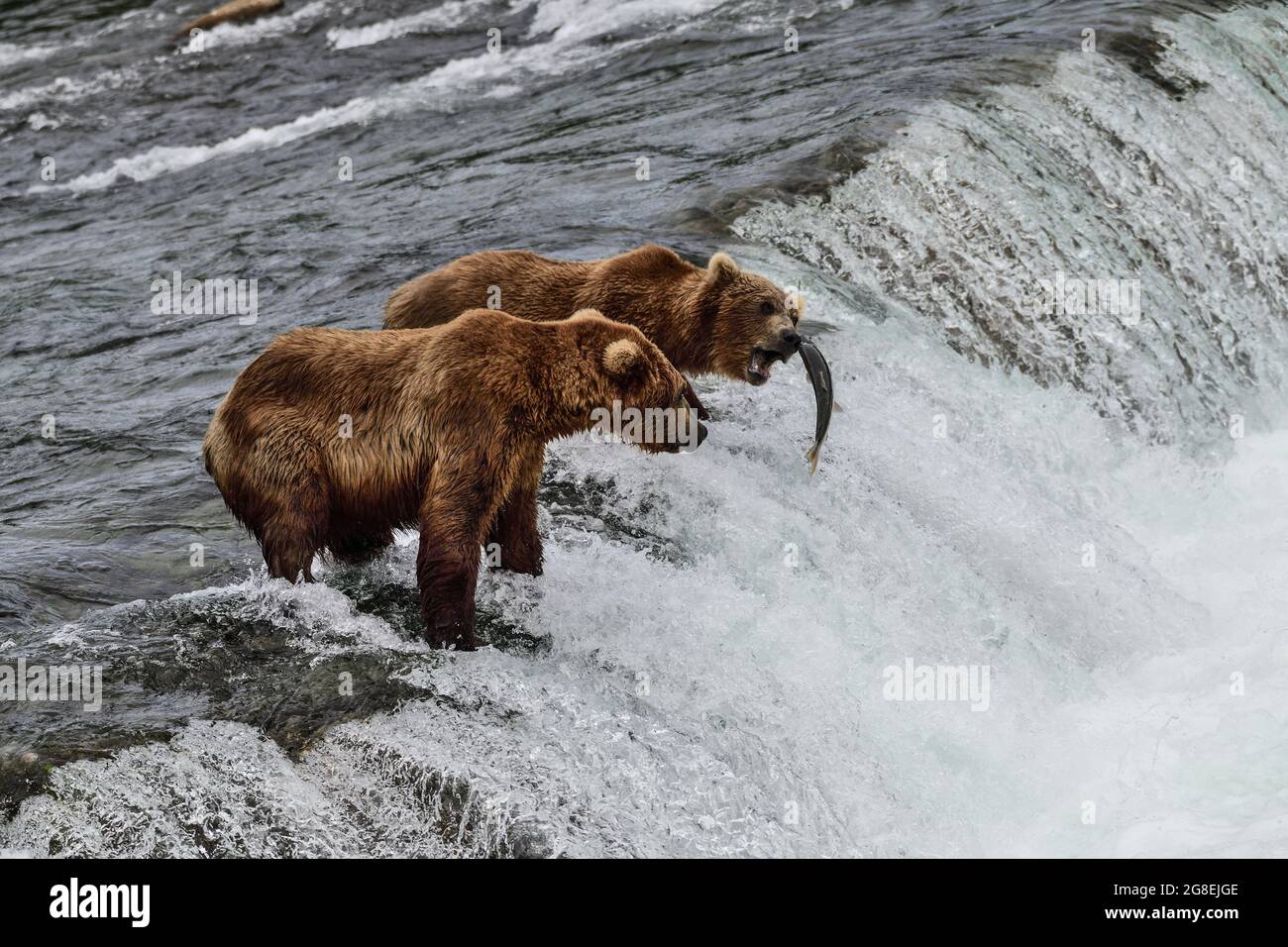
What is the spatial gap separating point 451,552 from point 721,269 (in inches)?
102

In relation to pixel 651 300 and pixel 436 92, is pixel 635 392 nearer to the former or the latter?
pixel 651 300

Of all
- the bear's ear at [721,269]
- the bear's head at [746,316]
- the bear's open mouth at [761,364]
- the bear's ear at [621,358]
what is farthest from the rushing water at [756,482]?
the bear's ear at [621,358]

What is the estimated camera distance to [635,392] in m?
6.12

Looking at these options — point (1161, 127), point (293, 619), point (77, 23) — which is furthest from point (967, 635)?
point (77, 23)

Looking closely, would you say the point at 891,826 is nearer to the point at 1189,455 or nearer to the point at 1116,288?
the point at 1189,455

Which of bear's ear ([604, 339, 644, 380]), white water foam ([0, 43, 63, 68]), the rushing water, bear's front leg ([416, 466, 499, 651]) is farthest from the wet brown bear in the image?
white water foam ([0, 43, 63, 68])

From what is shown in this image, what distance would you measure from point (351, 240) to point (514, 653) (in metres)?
6.06

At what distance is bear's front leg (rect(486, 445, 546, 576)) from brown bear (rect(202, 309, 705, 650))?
0.22ft

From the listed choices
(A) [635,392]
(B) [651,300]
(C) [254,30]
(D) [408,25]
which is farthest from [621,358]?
(C) [254,30]

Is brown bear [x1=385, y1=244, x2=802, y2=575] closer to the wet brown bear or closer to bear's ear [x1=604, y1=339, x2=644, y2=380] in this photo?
the wet brown bear

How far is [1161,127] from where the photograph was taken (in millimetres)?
11469

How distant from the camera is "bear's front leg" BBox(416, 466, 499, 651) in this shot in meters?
5.57

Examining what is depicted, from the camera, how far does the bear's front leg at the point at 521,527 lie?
600cm
